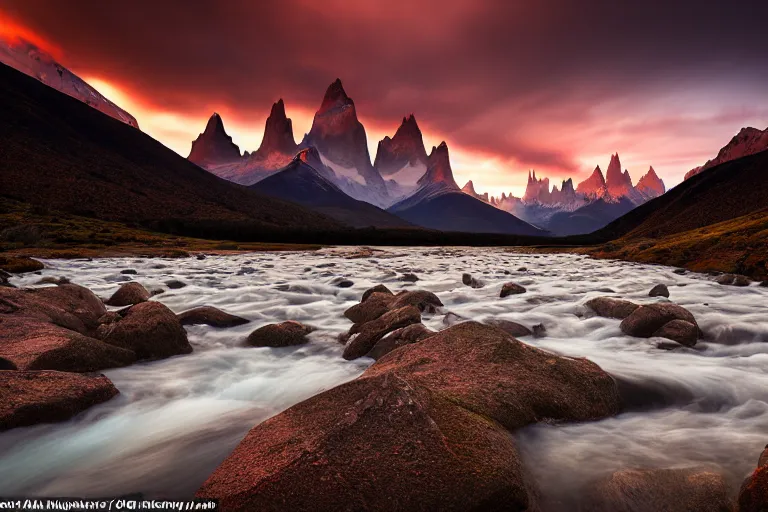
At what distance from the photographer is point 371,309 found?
10.9m

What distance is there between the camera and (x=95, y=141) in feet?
496

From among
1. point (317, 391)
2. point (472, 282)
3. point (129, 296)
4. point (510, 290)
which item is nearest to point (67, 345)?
point (317, 391)

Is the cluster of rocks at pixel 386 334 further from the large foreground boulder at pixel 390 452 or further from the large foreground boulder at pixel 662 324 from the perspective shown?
the large foreground boulder at pixel 662 324

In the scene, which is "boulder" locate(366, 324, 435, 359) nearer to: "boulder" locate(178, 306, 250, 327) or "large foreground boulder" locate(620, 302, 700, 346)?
"boulder" locate(178, 306, 250, 327)

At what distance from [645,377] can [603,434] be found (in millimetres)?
2535

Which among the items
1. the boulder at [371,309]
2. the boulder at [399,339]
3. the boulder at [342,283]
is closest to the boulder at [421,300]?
the boulder at [371,309]

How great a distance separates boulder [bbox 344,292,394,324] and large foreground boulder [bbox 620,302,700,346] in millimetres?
6037

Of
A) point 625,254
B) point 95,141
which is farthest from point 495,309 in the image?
point 95,141

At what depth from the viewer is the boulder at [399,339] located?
7.38 m

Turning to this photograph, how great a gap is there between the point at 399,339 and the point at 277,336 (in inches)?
130

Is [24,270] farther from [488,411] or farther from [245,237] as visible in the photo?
[245,237]

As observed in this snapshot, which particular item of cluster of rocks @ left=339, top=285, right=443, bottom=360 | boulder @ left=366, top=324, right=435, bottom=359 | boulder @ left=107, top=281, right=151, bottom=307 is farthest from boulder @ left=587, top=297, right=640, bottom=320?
boulder @ left=107, top=281, right=151, bottom=307

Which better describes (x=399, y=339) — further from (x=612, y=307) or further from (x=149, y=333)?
(x=612, y=307)

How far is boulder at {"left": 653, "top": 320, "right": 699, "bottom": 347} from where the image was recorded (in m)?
8.55
